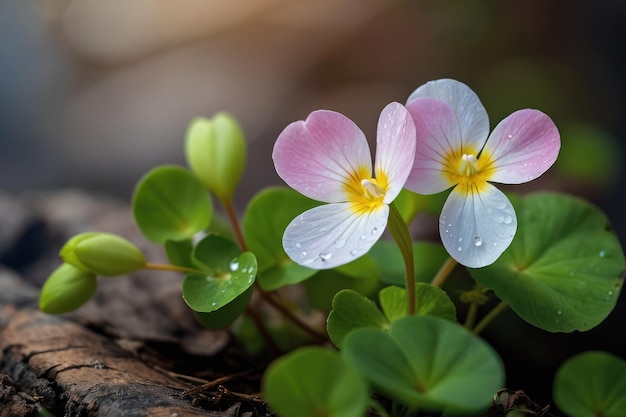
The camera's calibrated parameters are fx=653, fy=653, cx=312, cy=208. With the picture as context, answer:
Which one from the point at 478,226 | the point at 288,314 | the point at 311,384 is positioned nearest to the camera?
the point at 311,384

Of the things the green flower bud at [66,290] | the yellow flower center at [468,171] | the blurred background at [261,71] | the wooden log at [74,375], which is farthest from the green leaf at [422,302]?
the blurred background at [261,71]

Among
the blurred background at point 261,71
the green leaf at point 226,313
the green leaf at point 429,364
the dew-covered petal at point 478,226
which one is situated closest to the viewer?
the green leaf at point 429,364

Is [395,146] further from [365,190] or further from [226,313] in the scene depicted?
[226,313]

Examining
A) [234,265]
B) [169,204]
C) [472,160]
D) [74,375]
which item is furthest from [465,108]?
[74,375]

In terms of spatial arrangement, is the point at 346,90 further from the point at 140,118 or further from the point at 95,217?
the point at 95,217

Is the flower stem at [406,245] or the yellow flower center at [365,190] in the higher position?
the yellow flower center at [365,190]

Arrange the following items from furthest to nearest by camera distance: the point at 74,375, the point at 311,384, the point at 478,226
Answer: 1. the point at 74,375
2. the point at 478,226
3. the point at 311,384

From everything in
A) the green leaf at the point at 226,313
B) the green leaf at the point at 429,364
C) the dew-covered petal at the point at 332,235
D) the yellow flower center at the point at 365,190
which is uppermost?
the yellow flower center at the point at 365,190

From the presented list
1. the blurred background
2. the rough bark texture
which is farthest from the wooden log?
the blurred background

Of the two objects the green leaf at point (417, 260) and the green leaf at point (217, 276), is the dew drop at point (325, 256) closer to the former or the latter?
the green leaf at point (217, 276)
